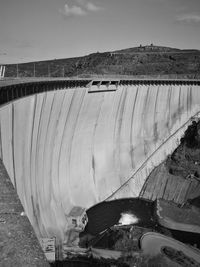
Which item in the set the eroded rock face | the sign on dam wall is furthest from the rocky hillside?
the eroded rock face

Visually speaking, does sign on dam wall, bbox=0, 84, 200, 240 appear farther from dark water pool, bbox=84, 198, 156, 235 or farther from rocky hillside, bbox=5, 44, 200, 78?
rocky hillside, bbox=5, 44, 200, 78

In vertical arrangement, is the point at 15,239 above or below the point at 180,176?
above

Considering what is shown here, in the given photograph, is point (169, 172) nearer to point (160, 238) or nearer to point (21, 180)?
point (160, 238)

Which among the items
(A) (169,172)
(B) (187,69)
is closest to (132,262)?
(A) (169,172)

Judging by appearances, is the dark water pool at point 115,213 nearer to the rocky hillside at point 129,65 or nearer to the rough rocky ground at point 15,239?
the rough rocky ground at point 15,239

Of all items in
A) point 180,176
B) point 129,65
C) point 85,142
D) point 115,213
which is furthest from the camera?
point 129,65

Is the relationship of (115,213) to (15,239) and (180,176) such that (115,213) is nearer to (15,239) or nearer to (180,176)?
(180,176)

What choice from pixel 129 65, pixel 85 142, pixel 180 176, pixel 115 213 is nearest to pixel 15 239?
pixel 85 142

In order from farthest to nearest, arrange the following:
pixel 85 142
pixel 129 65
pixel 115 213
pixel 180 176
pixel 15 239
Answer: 1. pixel 129 65
2. pixel 180 176
3. pixel 115 213
4. pixel 85 142
5. pixel 15 239

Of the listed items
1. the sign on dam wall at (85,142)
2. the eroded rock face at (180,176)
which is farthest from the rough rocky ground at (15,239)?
the eroded rock face at (180,176)
